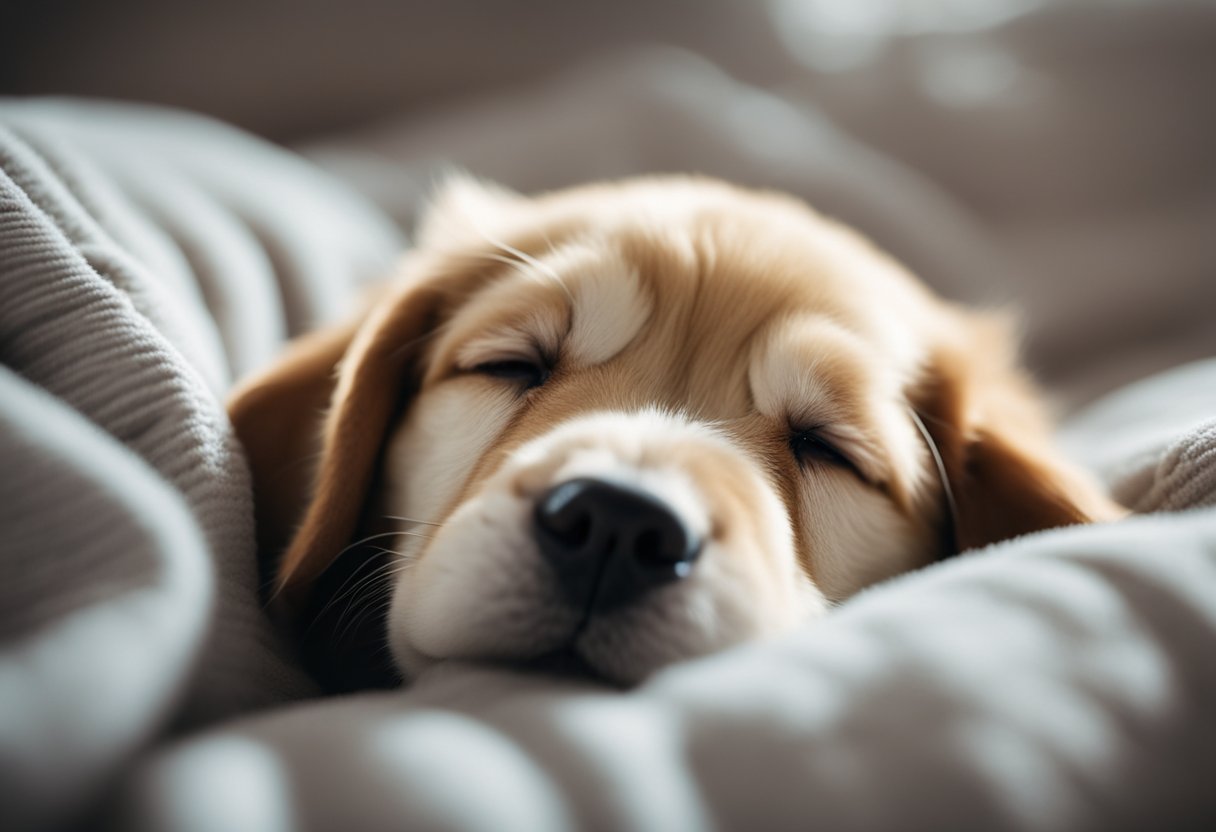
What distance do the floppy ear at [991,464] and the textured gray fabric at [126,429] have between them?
3.46 feet

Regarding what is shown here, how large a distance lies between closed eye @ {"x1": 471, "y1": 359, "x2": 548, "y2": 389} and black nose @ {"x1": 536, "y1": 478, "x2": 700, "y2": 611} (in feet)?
1.46

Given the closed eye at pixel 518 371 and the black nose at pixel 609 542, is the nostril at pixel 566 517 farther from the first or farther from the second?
the closed eye at pixel 518 371

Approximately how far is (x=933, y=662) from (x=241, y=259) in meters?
1.48

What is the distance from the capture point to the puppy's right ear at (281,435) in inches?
54.9

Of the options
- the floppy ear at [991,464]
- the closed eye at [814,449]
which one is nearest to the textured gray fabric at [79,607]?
the closed eye at [814,449]

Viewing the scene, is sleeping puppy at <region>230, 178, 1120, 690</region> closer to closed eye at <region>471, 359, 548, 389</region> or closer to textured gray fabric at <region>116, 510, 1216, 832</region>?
closed eye at <region>471, 359, 548, 389</region>

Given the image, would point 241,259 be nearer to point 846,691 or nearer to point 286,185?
point 286,185

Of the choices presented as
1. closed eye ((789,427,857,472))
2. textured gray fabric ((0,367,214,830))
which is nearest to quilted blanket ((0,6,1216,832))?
textured gray fabric ((0,367,214,830))

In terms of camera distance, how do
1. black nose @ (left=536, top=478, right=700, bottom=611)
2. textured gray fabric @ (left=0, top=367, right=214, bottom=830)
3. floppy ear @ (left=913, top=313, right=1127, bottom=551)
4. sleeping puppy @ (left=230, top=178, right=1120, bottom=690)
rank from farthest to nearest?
floppy ear @ (left=913, top=313, right=1127, bottom=551) < sleeping puppy @ (left=230, top=178, right=1120, bottom=690) < black nose @ (left=536, top=478, right=700, bottom=611) < textured gray fabric @ (left=0, top=367, right=214, bottom=830)

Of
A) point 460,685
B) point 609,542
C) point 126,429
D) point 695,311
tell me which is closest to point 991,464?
point 695,311

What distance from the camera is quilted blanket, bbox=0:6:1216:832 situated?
656 mm

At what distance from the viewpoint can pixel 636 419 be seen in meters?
1.24

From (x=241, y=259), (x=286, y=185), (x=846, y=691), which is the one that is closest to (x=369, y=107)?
(x=286, y=185)

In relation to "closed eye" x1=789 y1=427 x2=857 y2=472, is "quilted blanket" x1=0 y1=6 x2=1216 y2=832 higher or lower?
higher
